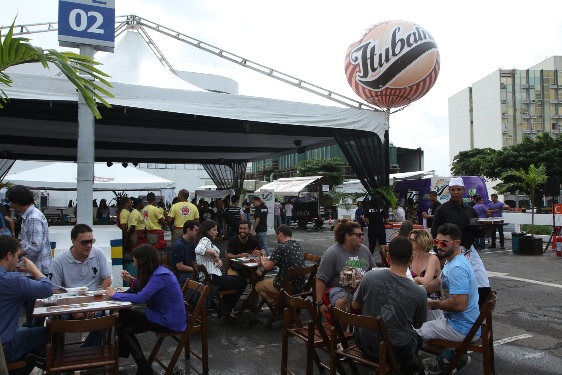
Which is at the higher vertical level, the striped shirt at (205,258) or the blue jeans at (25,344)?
the striped shirt at (205,258)

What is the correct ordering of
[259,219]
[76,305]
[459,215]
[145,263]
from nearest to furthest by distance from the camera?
[76,305]
[145,263]
[459,215]
[259,219]

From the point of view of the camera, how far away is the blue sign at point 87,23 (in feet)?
21.1

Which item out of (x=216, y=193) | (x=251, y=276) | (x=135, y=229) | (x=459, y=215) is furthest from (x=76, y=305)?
(x=216, y=193)

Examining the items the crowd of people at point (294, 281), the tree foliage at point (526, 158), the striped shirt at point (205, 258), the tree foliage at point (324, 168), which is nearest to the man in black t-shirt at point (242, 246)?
the crowd of people at point (294, 281)

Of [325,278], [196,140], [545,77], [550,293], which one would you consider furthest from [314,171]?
[545,77]

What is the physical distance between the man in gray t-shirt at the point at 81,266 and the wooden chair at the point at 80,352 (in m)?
1.03

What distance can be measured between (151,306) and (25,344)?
0.95 meters

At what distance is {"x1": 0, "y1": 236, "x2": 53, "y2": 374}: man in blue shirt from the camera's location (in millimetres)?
3021

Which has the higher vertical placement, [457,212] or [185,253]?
[457,212]

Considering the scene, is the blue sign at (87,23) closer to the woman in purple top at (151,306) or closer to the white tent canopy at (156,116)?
the white tent canopy at (156,116)

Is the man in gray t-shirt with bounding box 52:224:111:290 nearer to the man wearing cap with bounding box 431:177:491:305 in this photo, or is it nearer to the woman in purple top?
the woman in purple top

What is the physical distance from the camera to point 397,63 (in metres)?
9.86

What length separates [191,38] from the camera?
944cm

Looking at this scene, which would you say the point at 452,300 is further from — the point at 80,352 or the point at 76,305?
the point at 76,305
